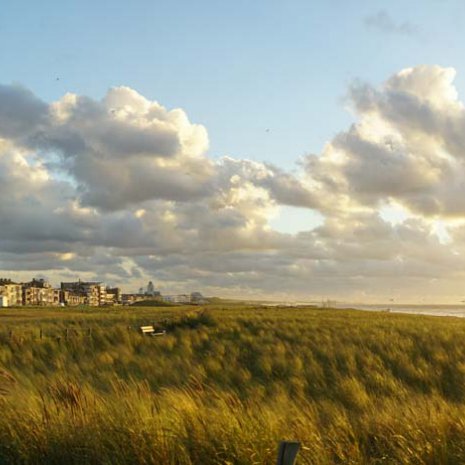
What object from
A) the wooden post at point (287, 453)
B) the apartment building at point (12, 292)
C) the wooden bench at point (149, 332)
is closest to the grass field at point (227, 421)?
the wooden post at point (287, 453)

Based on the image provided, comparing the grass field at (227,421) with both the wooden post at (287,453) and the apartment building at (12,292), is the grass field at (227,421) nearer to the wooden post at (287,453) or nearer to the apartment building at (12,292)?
the wooden post at (287,453)

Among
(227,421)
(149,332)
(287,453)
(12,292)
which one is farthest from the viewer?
(12,292)

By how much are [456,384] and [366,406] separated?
685 cm

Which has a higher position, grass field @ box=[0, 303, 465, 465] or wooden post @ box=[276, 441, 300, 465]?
wooden post @ box=[276, 441, 300, 465]

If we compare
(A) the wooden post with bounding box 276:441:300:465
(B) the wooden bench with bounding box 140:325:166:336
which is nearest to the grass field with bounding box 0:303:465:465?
(A) the wooden post with bounding box 276:441:300:465

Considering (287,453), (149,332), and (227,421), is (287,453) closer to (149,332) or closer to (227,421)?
(227,421)

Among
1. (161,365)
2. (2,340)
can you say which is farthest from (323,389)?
(2,340)

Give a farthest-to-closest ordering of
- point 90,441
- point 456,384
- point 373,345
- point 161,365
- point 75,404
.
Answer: point 373,345, point 161,365, point 456,384, point 75,404, point 90,441

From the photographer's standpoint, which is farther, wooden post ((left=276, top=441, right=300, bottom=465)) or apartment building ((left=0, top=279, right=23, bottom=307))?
apartment building ((left=0, top=279, right=23, bottom=307))

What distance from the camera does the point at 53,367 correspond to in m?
21.1

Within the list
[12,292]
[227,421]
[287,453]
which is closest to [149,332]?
[227,421]

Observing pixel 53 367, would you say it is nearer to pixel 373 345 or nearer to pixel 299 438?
pixel 373 345

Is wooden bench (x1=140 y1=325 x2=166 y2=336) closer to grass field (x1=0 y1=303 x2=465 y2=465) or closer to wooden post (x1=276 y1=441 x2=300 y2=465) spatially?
grass field (x1=0 y1=303 x2=465 y2=465)

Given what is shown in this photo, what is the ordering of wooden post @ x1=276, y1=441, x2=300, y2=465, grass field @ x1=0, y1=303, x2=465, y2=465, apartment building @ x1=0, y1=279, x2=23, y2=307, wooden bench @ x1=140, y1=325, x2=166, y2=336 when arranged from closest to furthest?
wooden post @ x1=276, y1=441, x2=300, y2=465
grass field @ x1=0, y1=303, x2=465, y2=465
wooden bench @ x1=140, y1=325, x2=166, y2=336
apartment building @ x1=0, y1=279, x2=23, y2=307
